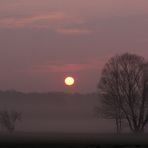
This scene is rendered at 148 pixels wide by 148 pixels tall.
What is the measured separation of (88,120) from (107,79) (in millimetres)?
81106

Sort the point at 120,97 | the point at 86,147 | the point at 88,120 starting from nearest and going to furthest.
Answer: the point at 86,147 < the point at 120,97 < the point at 88,120

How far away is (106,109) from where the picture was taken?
79688mm

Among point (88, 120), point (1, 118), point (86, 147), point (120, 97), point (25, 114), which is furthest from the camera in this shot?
point (25, 114)

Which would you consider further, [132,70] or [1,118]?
[1,118]

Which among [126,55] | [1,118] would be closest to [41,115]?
[1,118]

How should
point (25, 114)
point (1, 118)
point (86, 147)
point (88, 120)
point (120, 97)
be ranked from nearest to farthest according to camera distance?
point (86, 147) < point (120, 97) < point (1, 118) < point (88, 120) < point (25, 114)

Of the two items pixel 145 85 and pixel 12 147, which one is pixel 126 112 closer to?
pixel 145 85

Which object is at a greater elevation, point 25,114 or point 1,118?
point 25,114

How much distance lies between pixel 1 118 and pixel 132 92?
29.8 metres

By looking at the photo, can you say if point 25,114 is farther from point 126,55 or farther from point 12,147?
point 12,147

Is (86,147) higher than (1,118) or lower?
lower

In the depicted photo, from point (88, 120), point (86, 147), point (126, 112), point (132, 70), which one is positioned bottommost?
point (86, 147)

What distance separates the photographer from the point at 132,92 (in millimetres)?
78312

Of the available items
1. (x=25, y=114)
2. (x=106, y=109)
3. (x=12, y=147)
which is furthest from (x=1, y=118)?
(x=25, y=114)
